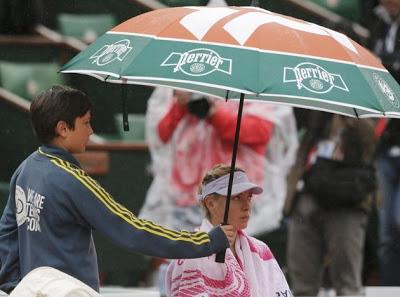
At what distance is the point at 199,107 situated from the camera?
893 cm

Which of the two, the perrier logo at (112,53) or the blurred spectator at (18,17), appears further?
the blurred spectator at (18,17)

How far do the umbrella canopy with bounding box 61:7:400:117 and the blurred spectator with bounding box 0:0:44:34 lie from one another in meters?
→ 4.97

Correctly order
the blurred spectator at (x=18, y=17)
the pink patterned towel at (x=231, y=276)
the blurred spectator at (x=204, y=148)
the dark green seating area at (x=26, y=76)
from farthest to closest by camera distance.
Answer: the blurred spectator at (x=18, y=17)
the dark green seating area at (x=26, y=76)
the blurred spectator at (x=204, y=148)
the pink patterned towel at (x=231, y=276)

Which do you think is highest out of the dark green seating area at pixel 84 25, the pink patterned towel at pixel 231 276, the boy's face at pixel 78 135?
the boy's face at pixel 78 135

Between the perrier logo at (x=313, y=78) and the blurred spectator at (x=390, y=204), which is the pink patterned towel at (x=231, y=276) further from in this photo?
the blurred spectator at (x=390, y=204)

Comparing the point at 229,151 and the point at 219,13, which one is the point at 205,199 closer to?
the point at 219,13

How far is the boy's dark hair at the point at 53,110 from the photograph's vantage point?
17.5 ft

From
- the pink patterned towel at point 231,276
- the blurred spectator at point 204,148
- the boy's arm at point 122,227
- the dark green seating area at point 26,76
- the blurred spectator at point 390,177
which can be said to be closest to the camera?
the boy's arm at point 122,227

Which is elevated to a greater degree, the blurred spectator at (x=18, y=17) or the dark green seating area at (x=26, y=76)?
the blurred spectator at (x=18, y=17)

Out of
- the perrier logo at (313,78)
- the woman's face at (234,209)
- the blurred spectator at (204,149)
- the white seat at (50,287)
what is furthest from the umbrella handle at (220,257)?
the blurred spectator at (204,149)

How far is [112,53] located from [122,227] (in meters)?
0.69

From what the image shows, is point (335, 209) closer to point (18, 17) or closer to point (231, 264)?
point (18, 17)

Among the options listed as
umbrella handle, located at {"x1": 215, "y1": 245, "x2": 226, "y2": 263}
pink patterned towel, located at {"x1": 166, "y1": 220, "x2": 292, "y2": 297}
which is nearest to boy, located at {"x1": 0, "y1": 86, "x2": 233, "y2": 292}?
umbrella handle, located at {"x1": 215, "y1": 245, "x2": 226, "y2": 263}

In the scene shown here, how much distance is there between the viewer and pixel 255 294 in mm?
5863
